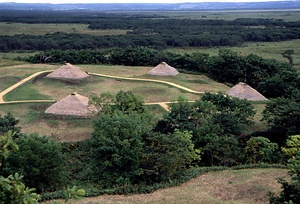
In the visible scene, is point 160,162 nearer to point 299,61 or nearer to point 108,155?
point 108,155

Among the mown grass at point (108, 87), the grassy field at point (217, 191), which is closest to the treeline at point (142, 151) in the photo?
the grassy field at point (217, 191)

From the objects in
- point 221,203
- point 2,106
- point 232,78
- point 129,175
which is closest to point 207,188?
point 221,203

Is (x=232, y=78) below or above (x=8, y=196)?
below

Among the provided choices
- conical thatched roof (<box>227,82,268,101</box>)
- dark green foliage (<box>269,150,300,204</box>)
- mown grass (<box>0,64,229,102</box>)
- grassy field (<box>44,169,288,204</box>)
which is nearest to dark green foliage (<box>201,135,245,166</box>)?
grassy field (<box>44,169,288,204</box>)

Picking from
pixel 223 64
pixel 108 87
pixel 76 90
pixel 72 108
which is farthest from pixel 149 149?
pixel 223 64

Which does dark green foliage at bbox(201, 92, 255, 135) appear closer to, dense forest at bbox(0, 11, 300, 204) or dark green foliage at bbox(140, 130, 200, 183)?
dense forest at bbox(0, 11, 300, 204)

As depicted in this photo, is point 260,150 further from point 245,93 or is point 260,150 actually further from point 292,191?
point 245,93

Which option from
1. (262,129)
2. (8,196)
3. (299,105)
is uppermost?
(8,196)
